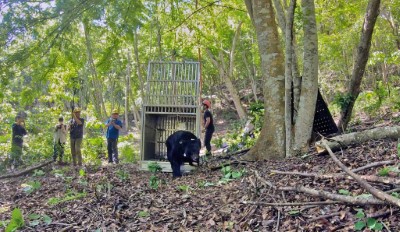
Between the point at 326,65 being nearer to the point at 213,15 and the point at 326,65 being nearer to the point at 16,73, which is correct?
the point at 213,15

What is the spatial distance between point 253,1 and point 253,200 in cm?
389

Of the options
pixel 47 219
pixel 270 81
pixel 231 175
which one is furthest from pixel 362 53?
pixel 47 219

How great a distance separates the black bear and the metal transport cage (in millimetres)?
477

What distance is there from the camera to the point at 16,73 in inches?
289

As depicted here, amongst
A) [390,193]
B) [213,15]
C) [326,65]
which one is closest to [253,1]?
[390,193]

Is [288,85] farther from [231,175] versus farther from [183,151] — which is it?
[183,151]

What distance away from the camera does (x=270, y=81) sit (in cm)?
666

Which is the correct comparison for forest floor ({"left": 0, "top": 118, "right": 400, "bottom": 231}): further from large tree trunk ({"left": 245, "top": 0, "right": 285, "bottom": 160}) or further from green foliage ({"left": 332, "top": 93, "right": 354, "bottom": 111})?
green foliage ({"left": 332, "top": 93, "right": 354, "bottom": 111})

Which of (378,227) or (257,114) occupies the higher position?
(257,114)

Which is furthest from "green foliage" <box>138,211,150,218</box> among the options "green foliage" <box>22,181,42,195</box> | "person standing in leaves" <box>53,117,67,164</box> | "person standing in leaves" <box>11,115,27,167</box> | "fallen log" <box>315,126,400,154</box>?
"person standing in leaves" <box>11,115,27,167</box>

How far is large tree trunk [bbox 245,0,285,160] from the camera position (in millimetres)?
6512

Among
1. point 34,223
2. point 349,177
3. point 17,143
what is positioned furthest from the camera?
point 17,143

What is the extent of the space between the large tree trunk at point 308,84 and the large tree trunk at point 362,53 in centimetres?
143

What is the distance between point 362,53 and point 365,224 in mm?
4897
